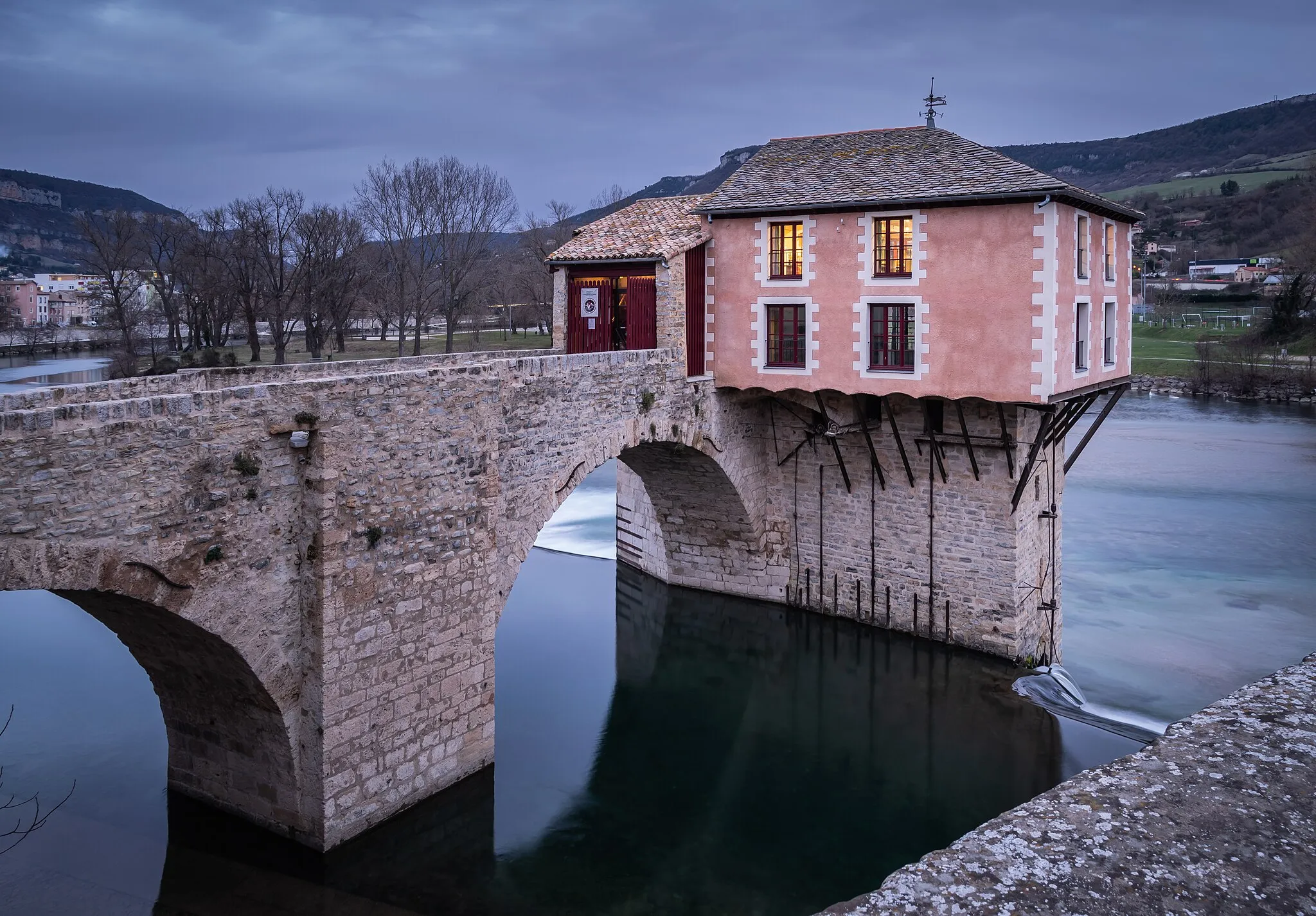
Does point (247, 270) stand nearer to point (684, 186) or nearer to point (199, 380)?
point (199, 380)

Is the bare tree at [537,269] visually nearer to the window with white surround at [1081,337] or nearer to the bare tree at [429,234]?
the bare tree at [429,234]

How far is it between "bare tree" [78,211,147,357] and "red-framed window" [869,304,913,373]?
2192cm

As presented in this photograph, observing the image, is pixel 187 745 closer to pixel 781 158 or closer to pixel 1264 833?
pixel 1264 833

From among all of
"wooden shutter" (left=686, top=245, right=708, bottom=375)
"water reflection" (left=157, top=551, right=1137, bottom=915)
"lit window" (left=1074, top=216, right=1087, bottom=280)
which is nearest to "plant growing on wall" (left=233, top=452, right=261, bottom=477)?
"water reflection" (left=157, top=551, right=1137, bottom=915)

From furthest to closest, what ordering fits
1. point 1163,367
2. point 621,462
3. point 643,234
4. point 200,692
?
point 1163,367 → point 621,462 → point 643,234 → point 200,692

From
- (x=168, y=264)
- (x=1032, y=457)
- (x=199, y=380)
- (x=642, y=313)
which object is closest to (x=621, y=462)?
(x=642, y=313)

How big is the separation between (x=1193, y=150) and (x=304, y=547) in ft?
458

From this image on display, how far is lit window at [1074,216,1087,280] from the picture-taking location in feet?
45.0

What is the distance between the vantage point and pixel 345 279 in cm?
3269

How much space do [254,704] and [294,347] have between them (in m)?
29.8

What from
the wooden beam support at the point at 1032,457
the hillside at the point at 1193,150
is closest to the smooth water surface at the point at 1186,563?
the wooden beam support at the point at 1032,457

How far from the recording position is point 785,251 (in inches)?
588

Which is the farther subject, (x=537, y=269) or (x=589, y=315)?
(x=537, y=269)

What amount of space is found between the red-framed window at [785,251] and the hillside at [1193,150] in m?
107
